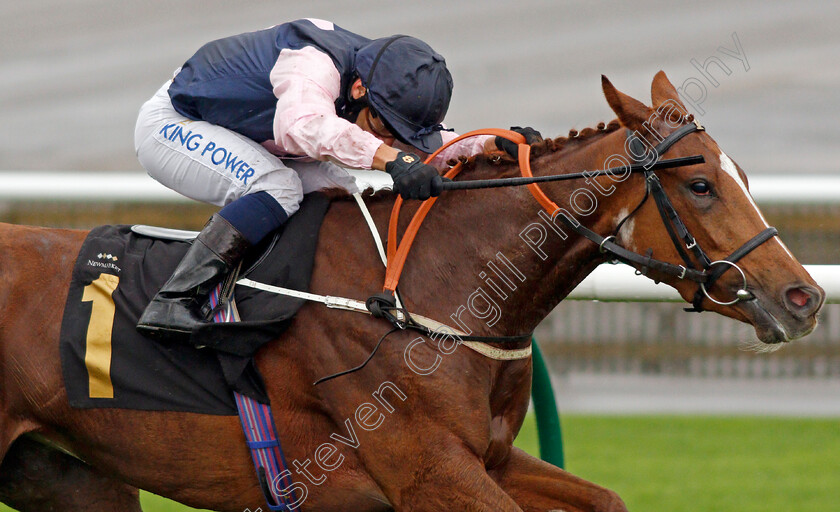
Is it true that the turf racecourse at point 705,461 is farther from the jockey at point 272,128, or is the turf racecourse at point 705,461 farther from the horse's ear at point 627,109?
the horse's ear at point 627,109

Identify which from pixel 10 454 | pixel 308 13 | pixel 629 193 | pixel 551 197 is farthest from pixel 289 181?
pixel 308 13

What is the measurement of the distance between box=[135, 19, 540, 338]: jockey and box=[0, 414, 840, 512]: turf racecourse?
2217 mm

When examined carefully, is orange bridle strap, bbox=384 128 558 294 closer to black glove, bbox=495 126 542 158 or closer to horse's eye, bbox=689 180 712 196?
black glove, bbox=495 126 542 158

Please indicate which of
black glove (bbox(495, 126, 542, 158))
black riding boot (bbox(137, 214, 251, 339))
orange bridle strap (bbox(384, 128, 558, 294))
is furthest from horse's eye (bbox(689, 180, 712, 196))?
black riding boot (bbox(137, 214, 251, 339))

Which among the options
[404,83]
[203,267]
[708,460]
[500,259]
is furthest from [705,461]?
[203,267]

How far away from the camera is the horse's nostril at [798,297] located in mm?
2715

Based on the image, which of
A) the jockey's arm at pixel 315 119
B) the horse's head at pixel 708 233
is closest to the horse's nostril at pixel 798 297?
the horse's head at pixel 708 233

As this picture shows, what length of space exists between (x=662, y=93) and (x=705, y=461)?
3354 mm

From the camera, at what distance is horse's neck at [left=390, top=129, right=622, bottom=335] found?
121 inches

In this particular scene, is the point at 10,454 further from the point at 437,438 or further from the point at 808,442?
the point at 808,442

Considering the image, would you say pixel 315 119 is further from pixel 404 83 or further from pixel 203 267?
pixel 203 267

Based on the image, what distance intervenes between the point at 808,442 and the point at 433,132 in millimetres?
4024

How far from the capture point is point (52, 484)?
361 cm

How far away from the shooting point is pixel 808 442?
642 centimetres
